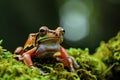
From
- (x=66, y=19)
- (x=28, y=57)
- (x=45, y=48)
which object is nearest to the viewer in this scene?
(x=28, y=57)

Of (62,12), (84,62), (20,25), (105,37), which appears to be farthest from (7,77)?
(62,12)

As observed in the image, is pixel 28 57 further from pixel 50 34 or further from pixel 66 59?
pixel 66 59

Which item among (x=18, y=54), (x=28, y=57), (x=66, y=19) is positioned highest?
(x=66, y=19)

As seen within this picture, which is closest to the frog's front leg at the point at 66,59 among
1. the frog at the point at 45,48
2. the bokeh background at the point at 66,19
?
the frog at the point at 45,48

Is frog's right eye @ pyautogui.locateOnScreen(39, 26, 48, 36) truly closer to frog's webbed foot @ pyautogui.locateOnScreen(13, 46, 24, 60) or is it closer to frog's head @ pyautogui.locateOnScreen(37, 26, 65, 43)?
frog's head @ pyautogui.locateOnScreen(37, 26, 65, 43)

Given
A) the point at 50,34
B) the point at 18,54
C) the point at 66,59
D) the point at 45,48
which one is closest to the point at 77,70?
the point at 66,59

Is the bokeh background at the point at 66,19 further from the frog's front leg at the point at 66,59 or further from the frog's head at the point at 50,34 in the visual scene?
the frog's head at the point at 50,34
